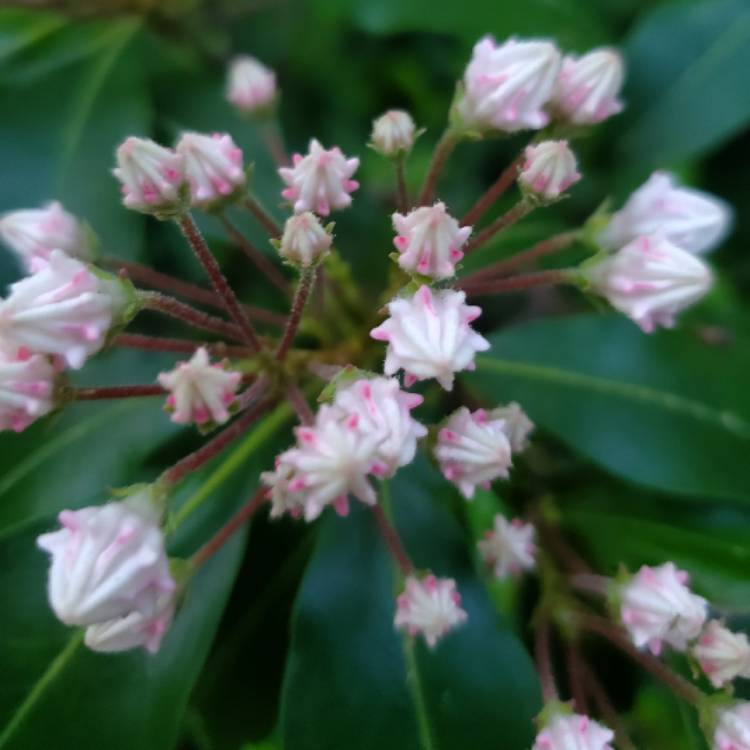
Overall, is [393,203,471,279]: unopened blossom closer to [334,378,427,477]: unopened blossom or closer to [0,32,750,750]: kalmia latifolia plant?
[0,32,750,750]: kalmia latifolia plant

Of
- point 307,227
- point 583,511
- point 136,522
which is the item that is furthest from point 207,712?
point 307,227

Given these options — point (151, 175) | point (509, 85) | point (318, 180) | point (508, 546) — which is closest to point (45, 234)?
point (151, 175)

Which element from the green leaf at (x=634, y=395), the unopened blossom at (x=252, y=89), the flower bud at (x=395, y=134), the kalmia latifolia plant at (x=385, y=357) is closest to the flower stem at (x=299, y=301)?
the kalmia latifolia plant at (x=385, y=357)

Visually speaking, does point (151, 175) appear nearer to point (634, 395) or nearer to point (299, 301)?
point (299, 301)

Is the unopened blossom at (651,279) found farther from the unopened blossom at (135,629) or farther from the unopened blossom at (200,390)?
the unopened blossom at (135,629)

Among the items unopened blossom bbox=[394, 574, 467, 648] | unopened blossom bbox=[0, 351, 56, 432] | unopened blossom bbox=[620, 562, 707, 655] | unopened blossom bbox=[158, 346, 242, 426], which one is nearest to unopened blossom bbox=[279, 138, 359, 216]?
unopened blossom bbox=[158, 346, 242, 426]

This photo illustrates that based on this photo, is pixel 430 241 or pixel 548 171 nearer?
pixel 430 241

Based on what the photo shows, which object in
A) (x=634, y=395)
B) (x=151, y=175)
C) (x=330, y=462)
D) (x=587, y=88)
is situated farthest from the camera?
(x=634, y=395)
